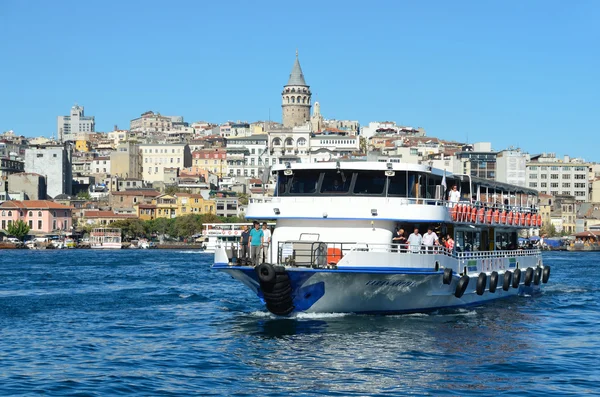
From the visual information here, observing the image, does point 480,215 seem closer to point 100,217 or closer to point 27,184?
point 100,217

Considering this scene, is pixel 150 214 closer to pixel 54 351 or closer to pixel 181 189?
pixel 181 189

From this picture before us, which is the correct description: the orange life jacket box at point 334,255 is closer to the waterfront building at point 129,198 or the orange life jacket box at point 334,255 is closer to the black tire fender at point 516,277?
the black tire fender at point 516,277

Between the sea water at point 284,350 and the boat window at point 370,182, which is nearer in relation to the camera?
the sea water at point 284,350

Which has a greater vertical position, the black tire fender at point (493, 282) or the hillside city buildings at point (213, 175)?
the hillside city buildings at point (213, 175)

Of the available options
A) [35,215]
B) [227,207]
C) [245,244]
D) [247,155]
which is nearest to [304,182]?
[245,244]

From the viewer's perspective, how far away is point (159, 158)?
195375mm

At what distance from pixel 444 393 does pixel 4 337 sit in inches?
411

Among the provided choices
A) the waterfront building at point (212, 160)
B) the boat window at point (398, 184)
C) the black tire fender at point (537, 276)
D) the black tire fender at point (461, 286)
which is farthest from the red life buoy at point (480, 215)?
the waterfront building at point (212, 160)

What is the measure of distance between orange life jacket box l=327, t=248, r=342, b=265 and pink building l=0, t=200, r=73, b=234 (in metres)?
107

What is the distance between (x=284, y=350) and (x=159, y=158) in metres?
176

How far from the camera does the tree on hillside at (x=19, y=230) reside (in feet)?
398

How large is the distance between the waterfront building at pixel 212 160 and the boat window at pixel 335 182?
16597 cm

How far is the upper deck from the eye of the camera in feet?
86.8

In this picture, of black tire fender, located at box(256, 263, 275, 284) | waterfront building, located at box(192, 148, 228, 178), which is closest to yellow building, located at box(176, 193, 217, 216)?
waterfront building, located at box(192, 148, 228, 178)
